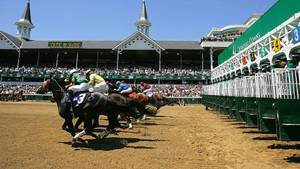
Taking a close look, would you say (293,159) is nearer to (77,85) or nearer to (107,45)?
(77,85)

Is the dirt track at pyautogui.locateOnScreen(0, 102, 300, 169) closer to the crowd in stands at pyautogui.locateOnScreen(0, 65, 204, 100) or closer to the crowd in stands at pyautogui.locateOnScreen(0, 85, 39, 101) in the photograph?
the crowd in stands at pyautogui.locateOnScreen(0, 65, 204, 100)

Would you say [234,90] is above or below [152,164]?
above

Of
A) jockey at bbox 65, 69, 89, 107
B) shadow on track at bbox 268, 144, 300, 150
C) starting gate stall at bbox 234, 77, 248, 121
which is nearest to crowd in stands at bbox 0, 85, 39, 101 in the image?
jockey at bbox 65, 69, 89, 107

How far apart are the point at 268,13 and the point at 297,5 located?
10.1ft

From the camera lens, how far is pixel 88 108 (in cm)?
520

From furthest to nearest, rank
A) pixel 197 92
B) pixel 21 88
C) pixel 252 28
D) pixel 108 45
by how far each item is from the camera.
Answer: pixel 108 45 → pixel 21 88 → pixel 197 92 → pixel 252 28

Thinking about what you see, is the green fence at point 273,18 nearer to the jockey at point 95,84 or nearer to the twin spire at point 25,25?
the jockey at point 95,84

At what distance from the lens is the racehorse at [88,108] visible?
17.0 feet

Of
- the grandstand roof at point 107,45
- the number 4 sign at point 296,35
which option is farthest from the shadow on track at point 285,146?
the grandstand roof at point 107,45

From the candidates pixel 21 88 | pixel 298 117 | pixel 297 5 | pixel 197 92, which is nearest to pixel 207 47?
pixel 197 92

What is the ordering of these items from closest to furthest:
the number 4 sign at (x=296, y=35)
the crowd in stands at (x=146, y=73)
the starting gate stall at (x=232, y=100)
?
the number 4 sign at (x=296, y=35) → the starting gate stall at (x=232, y=100) → the crowd in stands at (x=146, y=73)

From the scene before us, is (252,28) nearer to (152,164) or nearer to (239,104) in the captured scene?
(239,104)

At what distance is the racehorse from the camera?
5.18m

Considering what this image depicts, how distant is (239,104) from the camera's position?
6855 millimetres
